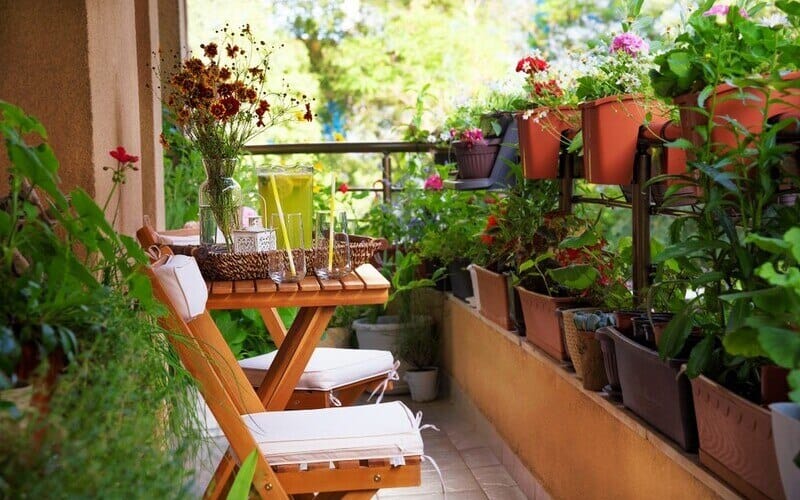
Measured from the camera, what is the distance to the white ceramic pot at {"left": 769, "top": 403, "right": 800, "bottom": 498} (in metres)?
1.43

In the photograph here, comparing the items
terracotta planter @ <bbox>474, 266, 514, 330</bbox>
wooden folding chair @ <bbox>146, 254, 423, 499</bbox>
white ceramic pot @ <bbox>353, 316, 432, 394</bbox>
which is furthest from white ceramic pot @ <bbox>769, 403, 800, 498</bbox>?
white ceramic pot @ <bbox>353, 316, 432, 394</bbox>

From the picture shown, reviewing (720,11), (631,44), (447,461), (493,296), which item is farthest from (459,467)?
(720,11)

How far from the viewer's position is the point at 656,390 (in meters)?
2.14

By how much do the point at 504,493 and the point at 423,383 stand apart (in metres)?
1.34

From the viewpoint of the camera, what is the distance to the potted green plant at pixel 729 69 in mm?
1822

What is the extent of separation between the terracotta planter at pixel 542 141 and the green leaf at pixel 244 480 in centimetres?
149

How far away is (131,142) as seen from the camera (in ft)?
10.4

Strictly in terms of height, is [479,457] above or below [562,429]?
below

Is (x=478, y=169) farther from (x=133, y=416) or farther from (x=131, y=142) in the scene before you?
(x=133, y=416)

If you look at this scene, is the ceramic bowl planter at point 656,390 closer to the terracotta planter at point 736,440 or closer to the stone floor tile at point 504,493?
the terracotta planter at point 736,440

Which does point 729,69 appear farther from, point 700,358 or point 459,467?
point 459,467

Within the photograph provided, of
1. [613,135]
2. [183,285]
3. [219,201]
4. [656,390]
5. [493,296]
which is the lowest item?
[656,390]

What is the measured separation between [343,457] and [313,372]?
0.76 meters

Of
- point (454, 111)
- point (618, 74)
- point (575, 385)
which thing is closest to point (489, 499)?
point (575, 385)
